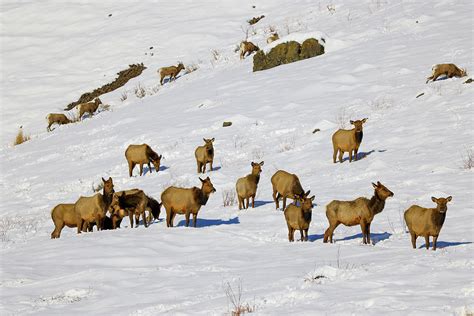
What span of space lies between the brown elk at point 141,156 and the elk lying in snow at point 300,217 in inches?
381

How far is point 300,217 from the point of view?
12.9m

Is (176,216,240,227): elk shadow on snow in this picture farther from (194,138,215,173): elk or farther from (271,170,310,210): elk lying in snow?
(194,138,215,173): elk

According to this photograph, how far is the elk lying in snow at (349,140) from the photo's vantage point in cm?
1914

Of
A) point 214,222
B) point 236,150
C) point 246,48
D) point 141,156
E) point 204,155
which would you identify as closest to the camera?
point 214,222

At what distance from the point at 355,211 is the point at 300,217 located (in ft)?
3.28

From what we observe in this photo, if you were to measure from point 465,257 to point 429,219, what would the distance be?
63.8 inches

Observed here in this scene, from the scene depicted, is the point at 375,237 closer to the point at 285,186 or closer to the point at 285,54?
the point at 285,186

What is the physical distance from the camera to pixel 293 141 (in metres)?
22.0

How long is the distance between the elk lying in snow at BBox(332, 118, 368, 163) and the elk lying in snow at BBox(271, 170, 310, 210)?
340cm

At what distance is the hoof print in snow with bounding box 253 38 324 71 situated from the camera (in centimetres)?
3228

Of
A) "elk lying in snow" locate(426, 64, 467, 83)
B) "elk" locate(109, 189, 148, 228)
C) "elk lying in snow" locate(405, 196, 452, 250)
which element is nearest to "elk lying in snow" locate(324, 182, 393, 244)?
"elk lying in snow" locate(405, 196, 452, 250)

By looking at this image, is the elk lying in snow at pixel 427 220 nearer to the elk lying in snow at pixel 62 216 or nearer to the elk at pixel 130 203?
the elk at pixel 130 203

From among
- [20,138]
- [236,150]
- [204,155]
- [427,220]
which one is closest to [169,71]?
[20,138]

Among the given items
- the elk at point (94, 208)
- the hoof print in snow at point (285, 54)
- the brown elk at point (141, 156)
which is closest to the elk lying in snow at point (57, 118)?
the hoof print in snow at point (285, 54)
